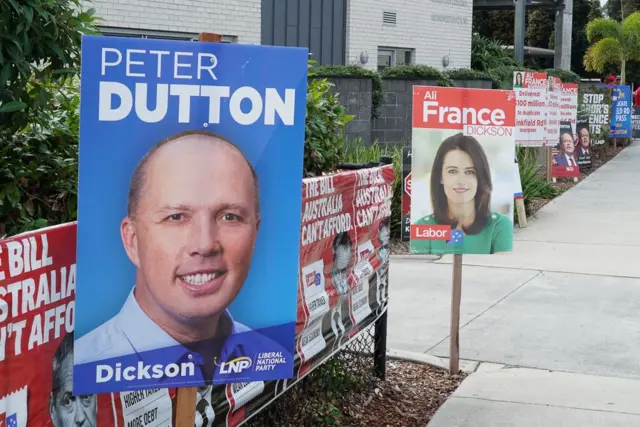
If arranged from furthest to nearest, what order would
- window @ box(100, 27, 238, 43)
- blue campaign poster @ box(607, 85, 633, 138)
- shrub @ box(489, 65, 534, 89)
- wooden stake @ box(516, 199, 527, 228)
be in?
blue campaign poster @ box(607, 85, 633, 138), shrub @ box(489, 65, 534, 89), window @ box(100, 27, 238, 43), wooden stake @ box(516, 199, 527, 228)

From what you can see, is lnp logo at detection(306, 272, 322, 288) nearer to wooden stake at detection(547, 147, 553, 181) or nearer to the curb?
the curb

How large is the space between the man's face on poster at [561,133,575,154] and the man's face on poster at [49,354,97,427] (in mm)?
16046

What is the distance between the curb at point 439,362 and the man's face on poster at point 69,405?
3728 mm

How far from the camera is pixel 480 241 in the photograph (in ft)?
19.9

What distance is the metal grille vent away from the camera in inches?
755

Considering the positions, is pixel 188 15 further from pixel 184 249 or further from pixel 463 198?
pixel 184 249

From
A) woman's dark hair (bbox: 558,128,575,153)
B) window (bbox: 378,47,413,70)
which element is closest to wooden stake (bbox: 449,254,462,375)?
woman's dark hair (bbox: 558,128,575,153)

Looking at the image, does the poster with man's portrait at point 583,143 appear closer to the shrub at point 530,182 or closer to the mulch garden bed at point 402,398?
the shrub at point 530,182

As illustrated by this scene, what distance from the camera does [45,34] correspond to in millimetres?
3238

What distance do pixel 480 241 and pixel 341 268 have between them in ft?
4.60

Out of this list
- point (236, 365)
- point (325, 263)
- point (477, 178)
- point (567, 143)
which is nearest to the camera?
point (236, 365)

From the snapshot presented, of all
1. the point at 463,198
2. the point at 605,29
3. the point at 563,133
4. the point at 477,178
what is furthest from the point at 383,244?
the point at 605,29

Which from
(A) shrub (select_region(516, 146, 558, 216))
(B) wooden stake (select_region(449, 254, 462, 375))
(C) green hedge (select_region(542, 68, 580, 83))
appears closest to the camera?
(B) wooden stake (select_region(449, 254, 462, 375))

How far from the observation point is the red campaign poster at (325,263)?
4527mm
